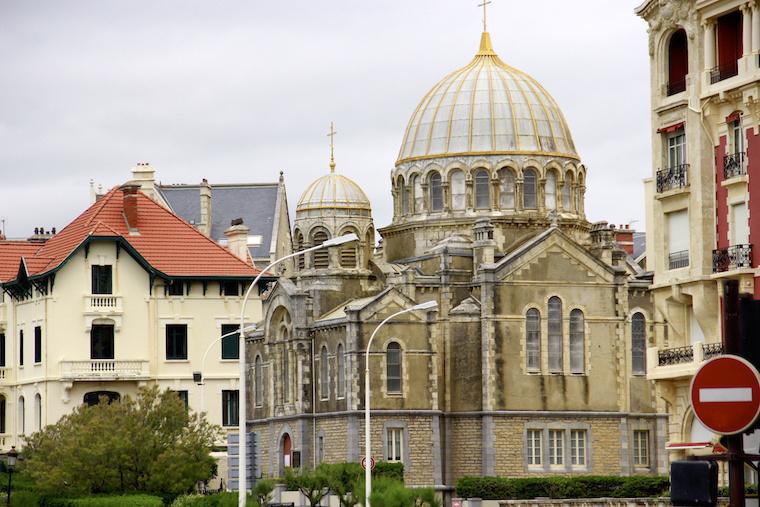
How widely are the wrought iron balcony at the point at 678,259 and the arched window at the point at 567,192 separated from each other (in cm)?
4280

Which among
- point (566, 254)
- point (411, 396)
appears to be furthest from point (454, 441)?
point (566, 254)

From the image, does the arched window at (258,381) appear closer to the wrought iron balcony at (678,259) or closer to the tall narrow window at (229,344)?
the tall narrow window at (229,344)

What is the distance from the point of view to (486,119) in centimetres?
8475

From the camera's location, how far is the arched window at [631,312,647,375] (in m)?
81.2

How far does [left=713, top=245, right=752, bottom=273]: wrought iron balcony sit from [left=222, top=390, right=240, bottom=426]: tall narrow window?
1719 inches

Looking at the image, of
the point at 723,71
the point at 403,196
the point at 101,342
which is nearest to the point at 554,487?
the point at 403,196

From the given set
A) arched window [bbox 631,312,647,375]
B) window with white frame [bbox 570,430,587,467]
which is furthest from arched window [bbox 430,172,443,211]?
window with white frame [bbox 570,430,587,467]

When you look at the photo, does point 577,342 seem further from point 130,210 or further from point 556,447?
point 130,210

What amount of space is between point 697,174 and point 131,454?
82.1 feet

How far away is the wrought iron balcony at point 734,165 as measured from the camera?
39.0 meters

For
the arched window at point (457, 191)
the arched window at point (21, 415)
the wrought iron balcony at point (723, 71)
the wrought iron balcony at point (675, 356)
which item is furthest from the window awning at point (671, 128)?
the arched window at point (21, 415)

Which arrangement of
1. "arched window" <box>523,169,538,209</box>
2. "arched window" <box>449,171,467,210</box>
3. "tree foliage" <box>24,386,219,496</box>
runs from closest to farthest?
"tree foliage" <box>24,386,219,496</box>
"arched window" <box>523,169,538,209</box>
"arched window" <box>449,171,467,210</box>

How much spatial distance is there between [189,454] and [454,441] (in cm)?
2295

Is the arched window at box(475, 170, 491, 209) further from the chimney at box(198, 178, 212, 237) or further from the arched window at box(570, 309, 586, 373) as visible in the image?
the chimney at box(198, 178, 212, 237)
